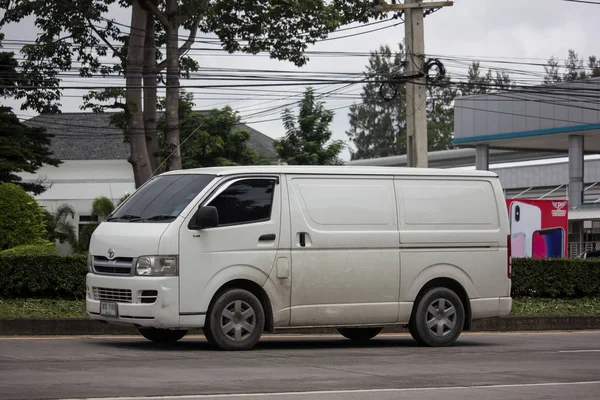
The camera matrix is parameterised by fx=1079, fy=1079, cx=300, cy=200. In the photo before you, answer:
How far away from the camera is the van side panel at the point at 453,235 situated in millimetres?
13797

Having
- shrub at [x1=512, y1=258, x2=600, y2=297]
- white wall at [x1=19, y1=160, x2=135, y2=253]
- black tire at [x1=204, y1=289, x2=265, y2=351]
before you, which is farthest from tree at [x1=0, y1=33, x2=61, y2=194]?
white wall at [x1=19, y1=160, x2=135, y2=253]

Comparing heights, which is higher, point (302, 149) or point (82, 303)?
point (302, 149)

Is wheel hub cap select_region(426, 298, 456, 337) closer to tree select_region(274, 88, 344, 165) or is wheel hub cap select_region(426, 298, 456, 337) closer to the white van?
the white van

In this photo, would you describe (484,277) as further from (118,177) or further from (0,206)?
(118,177)

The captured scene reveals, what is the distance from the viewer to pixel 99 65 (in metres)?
28.5

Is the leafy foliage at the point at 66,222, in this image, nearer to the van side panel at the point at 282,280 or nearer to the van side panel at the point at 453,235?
the van side panel at the point at 453,235

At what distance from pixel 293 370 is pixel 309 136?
40.8m

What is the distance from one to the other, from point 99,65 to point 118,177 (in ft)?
127

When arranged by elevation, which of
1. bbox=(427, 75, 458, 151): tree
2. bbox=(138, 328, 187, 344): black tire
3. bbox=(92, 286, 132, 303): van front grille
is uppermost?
bbox=(427, 75, 458, 151): tree

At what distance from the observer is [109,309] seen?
40.8 ft

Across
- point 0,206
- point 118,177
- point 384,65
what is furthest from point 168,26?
point 384,65

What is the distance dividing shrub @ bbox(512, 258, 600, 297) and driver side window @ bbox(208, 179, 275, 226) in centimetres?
906

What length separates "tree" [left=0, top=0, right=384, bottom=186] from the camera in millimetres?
26062

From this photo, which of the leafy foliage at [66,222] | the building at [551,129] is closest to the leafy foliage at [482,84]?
the building at [551,129]
